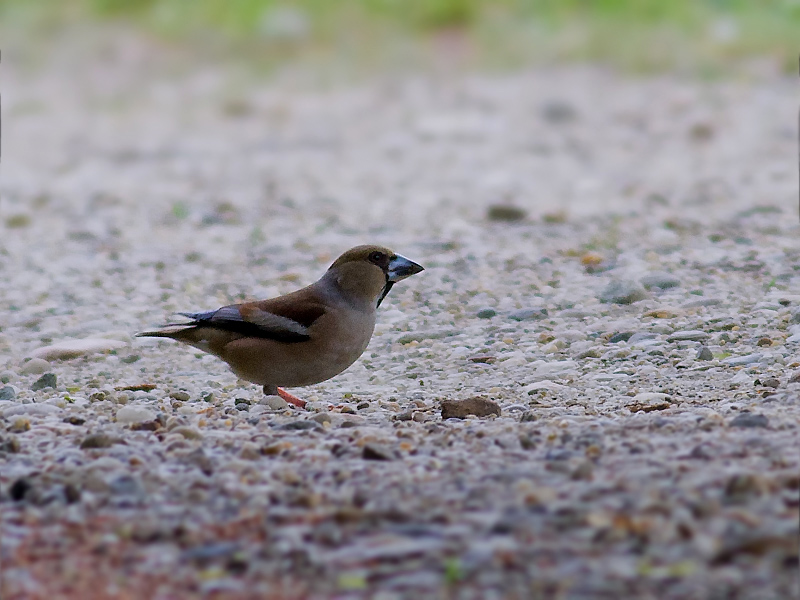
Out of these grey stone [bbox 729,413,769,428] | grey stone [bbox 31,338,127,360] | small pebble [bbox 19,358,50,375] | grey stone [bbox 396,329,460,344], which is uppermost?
grey stone [bbox 729,413,769,428]

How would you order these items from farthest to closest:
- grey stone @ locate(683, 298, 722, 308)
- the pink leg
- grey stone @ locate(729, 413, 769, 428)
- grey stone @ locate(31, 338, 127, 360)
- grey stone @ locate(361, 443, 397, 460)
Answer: grey stone @ locate(683, 298, 722, 308)
grey stone @ locate(31, 338, 127, 360)
the pink leg
grey stone @ locate(729, 413, 769, 428)
grey stone @ locate(361, 443, 397, 460)

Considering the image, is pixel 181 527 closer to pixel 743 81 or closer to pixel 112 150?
pixel 112 150

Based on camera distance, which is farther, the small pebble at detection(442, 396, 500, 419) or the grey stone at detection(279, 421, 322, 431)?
the small pebble at detection(442, 396, 500, 419)

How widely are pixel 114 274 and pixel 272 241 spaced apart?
125cm

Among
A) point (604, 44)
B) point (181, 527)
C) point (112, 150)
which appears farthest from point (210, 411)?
point (604, 44)

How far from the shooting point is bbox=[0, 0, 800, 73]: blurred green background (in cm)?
1478

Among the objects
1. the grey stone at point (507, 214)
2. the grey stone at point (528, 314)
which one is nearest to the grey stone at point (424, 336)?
the grey stone at point (528, 314)

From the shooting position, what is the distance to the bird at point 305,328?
5066 millimetres

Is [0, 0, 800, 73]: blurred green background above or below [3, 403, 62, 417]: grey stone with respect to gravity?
above

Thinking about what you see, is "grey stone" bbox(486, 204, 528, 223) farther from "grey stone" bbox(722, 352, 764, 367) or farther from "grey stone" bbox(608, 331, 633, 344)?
"grey stone" bbox(722, 352, 764, 367)

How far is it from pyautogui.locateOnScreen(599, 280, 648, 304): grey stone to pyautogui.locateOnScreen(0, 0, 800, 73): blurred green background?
790cm

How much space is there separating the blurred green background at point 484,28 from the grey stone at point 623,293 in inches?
311

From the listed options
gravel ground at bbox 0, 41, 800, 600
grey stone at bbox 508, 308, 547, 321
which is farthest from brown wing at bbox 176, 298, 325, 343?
grey stone at bbox 508, 308, 547, 321

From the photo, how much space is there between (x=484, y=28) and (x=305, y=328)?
11111mm
